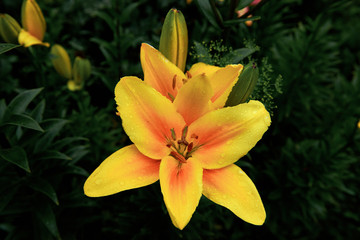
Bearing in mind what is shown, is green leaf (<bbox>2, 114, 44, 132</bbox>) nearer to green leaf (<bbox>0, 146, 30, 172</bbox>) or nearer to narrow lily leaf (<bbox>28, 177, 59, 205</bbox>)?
green leaf (<bbox>0, 146, 30, 172</bbox>)

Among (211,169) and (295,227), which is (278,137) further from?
(211,169)

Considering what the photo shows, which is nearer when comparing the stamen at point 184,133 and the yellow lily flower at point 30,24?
the stamen at point 184,133

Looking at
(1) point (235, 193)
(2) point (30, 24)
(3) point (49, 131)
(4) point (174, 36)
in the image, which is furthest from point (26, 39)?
(1) point (235, 193)

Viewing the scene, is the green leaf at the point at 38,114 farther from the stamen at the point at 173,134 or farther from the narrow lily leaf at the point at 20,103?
the stamen at the point at 173,134

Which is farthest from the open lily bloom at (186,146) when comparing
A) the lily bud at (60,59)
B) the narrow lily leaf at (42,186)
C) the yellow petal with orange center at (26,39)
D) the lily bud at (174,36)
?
the lily bud at (60,59)

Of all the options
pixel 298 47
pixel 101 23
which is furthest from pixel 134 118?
pixel 101 23

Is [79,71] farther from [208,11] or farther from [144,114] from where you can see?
[144,114]

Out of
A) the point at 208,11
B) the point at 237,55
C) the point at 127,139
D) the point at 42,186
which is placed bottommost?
the point at 127,139
